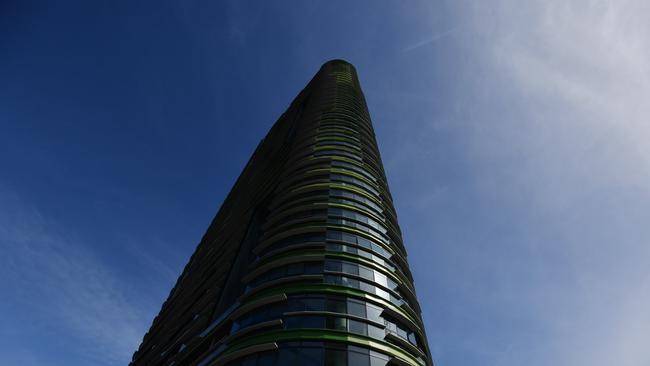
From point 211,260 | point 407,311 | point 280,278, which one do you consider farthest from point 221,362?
point 211,260

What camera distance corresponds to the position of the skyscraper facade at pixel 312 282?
27.0 metres

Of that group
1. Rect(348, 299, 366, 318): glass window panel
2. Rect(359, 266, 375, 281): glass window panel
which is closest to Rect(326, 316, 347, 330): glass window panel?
Rect(348, 299, 366, 318): glass window panel

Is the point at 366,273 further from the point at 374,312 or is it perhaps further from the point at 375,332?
the point at 375,332

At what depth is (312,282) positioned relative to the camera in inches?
1251

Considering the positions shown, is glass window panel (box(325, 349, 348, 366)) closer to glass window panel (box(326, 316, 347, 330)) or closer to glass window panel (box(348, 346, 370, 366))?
glass window panel (box(348, 346, 370, 366))

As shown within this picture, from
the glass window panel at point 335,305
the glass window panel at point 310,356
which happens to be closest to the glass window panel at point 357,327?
the glass window panel at point 335,305

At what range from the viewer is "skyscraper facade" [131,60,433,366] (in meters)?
27.0

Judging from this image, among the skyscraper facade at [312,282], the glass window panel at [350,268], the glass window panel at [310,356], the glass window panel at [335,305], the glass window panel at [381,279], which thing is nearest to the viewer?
the glass window panel at [310,356]

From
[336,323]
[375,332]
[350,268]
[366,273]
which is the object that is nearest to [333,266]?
[350,268]

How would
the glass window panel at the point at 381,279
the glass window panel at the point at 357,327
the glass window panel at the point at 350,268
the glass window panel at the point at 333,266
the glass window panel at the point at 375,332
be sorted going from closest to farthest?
the glass window panel at the point at 357,327
the glass window panel at the point at 375,332
the glass window panel at the point at 333,266
the glass window panel at the point at 350,268
the glass window panel at the point at 381,279

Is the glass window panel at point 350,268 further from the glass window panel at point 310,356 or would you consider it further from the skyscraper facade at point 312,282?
the glass window panel at point 310,356

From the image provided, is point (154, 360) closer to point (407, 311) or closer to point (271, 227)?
point (271, 227)

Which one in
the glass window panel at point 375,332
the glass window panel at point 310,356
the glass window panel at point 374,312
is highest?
the glass window panel at point 374,312

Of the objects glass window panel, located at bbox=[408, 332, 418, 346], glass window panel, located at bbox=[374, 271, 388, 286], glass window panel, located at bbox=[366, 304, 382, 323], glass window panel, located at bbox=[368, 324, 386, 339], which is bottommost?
glass window panel, located at bbox=[368, 324, 386, 339]
